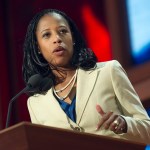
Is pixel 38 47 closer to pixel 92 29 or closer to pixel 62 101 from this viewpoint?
pixel 62 101

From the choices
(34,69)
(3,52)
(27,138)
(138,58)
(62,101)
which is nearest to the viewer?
(27,138)

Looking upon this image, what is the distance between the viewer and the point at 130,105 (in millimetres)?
1573

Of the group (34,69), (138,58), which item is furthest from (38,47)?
(138,58)

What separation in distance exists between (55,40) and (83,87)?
0.16 metres

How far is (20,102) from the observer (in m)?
3.28

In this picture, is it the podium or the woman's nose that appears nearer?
the podium

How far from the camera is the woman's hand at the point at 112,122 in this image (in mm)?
1387

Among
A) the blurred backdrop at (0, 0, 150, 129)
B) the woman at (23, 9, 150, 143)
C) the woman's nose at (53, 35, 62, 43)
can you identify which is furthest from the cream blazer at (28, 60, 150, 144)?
the blurred backdrop at (0, 0, 150, 129)

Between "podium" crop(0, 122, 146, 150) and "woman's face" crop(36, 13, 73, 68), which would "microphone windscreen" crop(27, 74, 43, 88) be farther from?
"podium" crop(0, 122, 146, 150)

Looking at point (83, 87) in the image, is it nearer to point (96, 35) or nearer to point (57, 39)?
point (57, 39)

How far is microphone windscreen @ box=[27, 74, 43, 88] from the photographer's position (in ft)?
5.37

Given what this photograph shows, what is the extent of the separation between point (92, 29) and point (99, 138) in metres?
1.82

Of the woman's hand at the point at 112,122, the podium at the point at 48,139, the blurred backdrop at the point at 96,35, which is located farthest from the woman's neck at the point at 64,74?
the blurred backdrop at the point at 96,35

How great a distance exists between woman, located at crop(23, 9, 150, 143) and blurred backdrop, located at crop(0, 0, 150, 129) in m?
0.93
